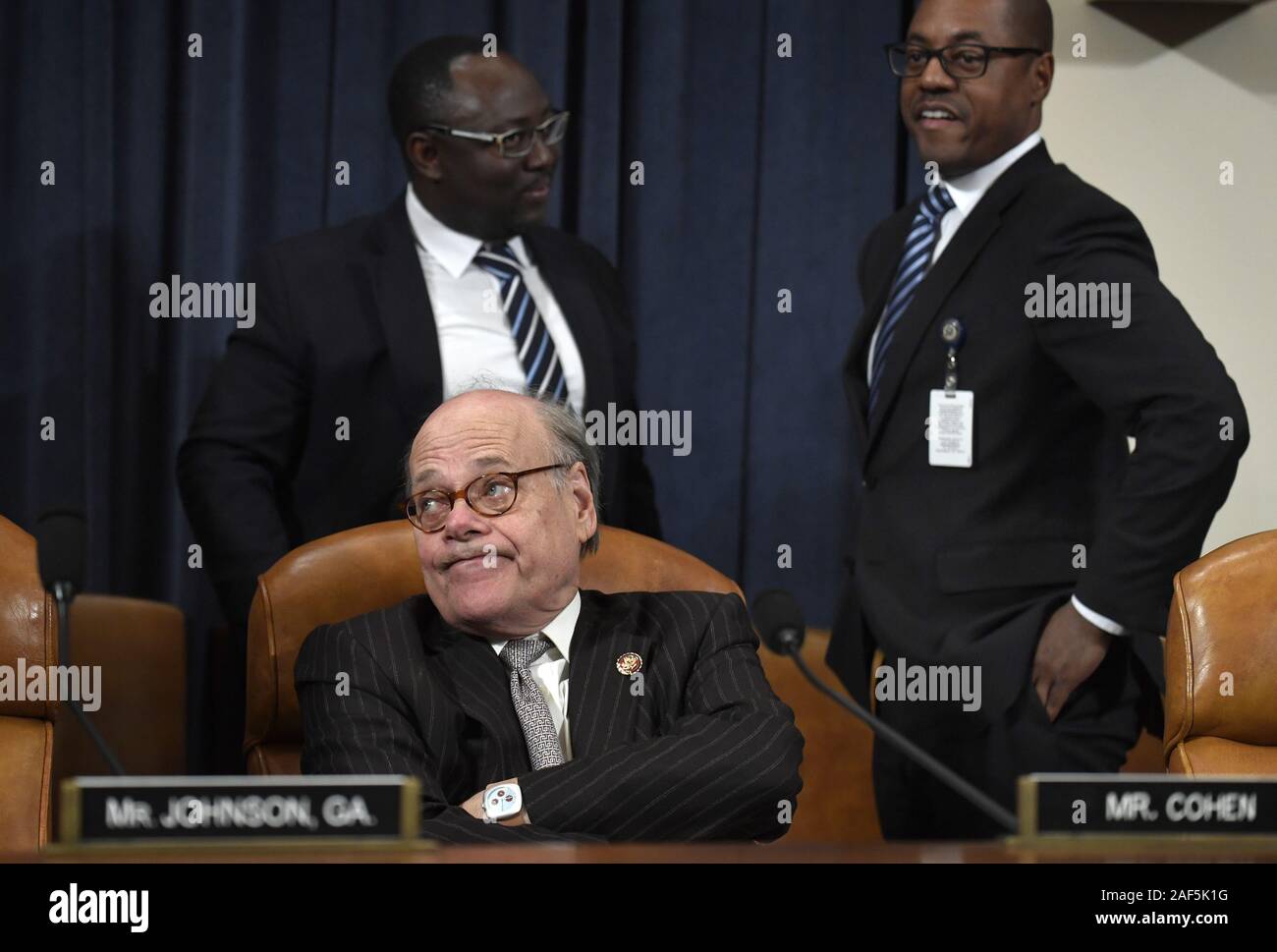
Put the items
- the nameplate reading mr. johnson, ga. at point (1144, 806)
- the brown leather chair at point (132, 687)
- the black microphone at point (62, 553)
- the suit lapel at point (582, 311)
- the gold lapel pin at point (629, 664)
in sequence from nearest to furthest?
the nameplate reading mr. johnson, ga. at point (1144, 806) → the black microphone at point (62, 553) → the gold lapel pin at point (629, 664) → the brown leather chair at point (132, 687) → the suit lapel at point (582, 311)

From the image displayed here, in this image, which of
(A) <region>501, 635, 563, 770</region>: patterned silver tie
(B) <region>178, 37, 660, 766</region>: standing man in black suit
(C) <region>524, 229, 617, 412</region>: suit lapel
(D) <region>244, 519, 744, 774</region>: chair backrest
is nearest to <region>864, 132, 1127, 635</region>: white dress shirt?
(C) <region>524, 229, 617, 412</region>: suit lapel

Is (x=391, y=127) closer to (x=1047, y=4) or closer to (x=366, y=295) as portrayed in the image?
(x=366, y=295)

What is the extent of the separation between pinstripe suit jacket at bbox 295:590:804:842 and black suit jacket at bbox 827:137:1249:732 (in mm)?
675

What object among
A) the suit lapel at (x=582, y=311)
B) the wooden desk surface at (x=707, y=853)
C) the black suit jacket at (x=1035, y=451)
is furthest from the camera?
the suit lapel at (x=582, y=311)

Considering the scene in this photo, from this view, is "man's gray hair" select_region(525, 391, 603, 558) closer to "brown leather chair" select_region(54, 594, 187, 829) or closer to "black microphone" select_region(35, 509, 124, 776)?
"black microphone" select_region(35, 509, 124, 776)

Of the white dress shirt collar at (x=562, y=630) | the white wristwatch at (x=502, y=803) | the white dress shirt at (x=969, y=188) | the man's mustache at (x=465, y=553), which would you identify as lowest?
the white wristwatch at (x=502, y=803)

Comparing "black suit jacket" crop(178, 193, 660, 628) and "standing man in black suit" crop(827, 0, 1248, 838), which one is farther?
"black suit jacket" crop(178, 193, 660, 628)

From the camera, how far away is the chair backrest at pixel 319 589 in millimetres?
2084

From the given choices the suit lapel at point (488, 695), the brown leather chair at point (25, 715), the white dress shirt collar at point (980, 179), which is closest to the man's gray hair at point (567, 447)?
the suit lapel at point (488, 695)

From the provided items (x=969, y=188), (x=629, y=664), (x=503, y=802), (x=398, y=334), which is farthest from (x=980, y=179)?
(x=503, y=802)

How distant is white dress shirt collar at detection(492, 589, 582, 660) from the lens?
2033 millimetres

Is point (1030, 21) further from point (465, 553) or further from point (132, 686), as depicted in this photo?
point (132, 686)

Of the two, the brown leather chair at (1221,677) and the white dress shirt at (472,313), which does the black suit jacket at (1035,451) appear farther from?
the white dress shirt at (472,313)
